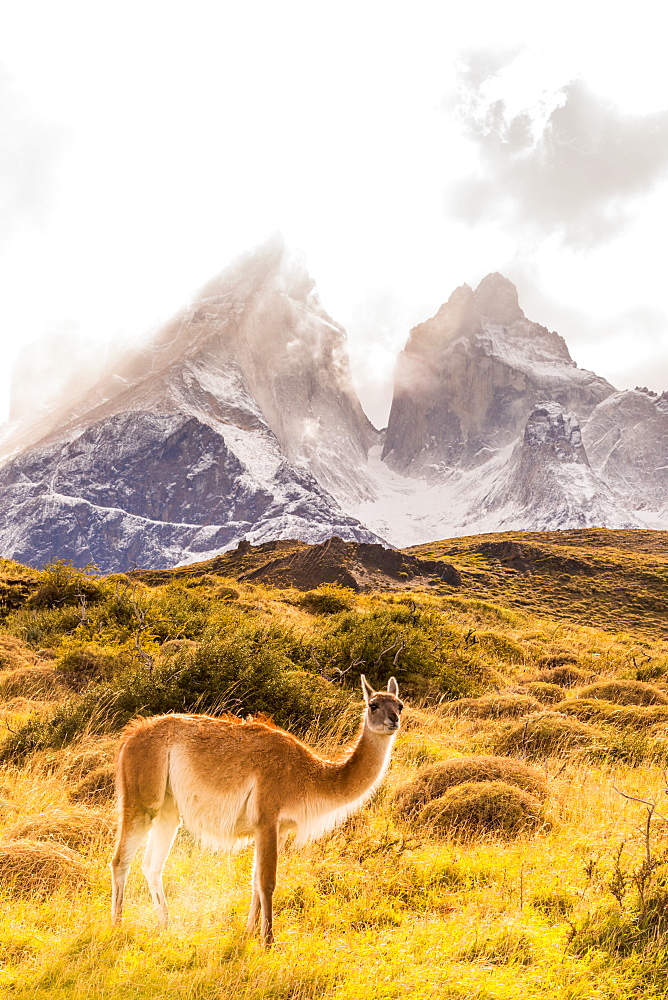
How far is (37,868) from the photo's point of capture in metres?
5.05

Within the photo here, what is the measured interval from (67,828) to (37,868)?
0.76 meters

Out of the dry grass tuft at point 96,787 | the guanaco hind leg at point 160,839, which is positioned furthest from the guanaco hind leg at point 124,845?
the dry grass tuft at point 96,787

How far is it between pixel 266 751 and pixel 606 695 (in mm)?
12264

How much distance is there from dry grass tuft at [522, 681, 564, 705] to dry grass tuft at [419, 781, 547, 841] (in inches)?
297

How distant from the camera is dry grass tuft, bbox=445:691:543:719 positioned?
12.2 m

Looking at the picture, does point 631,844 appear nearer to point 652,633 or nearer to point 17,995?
point 17,995

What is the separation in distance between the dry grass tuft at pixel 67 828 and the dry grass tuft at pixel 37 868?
0.33m

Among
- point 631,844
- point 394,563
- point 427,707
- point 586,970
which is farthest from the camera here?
point 394,563

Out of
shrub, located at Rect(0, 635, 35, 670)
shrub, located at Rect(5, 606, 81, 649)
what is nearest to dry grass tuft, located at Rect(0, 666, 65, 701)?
shrub, located at Rect(0, 635, 35, 670)

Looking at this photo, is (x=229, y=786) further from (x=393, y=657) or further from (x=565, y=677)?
(x=565, y=677)

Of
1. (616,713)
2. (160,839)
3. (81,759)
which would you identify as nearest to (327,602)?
(616,713)

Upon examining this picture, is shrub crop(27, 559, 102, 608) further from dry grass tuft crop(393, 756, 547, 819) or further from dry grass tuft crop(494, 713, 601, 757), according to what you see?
dry grass tuft crop(393, 756, 547, 819)

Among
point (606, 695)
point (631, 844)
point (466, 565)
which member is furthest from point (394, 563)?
point (631, 844)

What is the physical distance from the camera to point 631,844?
5676mm
